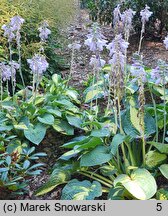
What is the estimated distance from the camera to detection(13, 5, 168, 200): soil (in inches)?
127

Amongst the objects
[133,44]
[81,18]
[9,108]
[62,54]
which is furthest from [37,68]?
[81,18]

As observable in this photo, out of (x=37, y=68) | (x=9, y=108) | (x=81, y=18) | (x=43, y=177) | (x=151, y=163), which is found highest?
(x=81, y=18)

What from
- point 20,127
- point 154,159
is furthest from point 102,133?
point 20,127

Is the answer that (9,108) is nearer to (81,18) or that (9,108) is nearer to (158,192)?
(158,192)

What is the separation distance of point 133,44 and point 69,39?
1087 mm

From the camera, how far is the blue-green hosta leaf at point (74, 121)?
350 cm

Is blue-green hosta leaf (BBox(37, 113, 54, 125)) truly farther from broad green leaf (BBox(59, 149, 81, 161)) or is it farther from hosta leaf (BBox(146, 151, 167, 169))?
hosta leaf (BBox(146, 151, 167, 169))

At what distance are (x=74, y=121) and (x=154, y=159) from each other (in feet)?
2.86

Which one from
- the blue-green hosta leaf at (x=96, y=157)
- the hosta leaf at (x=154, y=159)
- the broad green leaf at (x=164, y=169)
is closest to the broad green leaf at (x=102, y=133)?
the blue-green hosta leaf at (x=96, y=157)

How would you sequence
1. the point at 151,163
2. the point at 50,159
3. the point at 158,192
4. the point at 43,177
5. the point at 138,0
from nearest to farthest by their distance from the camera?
the point at 158,192 → the point at 151,163 → the point at 43,177 → the point at 50,159 → the point at 138,0

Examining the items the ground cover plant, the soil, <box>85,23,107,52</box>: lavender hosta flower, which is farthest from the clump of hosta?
the soil

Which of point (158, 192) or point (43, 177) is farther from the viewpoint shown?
point (43, 177)

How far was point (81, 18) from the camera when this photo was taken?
8320mm

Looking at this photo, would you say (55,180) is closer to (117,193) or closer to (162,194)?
(117,193)
